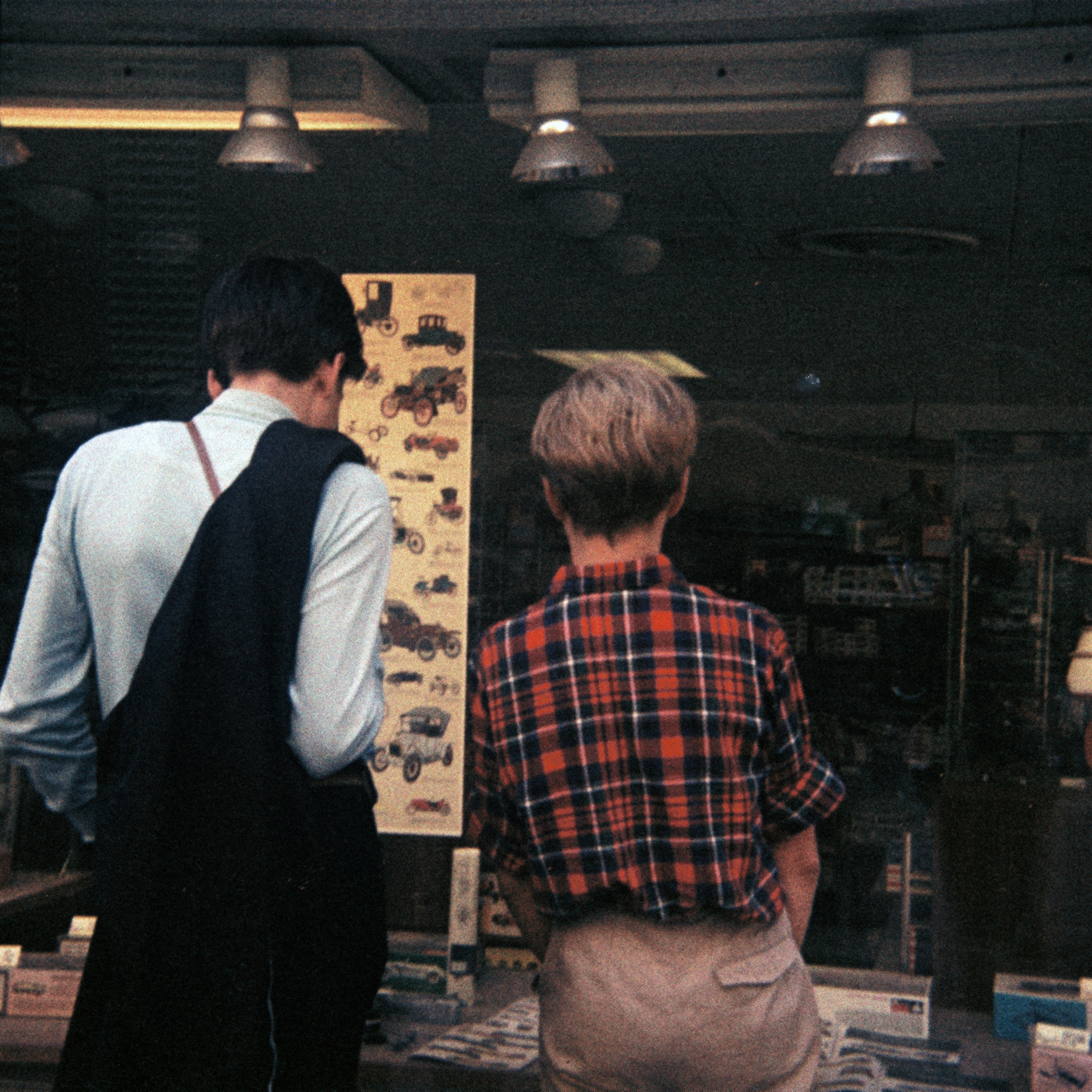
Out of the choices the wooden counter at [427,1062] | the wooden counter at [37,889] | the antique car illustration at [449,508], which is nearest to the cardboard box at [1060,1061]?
the wooden counter at [427,1062]

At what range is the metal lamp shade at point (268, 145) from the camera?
3463 mm

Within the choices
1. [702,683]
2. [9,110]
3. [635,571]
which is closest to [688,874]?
[702,683]

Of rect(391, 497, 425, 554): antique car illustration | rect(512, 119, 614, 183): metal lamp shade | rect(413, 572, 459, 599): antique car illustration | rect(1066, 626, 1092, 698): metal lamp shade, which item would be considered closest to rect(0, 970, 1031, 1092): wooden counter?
rect(1066, 626, 1092, 698): metal lamp shade

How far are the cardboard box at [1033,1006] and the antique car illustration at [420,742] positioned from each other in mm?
1727

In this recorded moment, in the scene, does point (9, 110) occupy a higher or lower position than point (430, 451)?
higher

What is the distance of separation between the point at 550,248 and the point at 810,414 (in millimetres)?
914

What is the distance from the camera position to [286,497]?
197cm

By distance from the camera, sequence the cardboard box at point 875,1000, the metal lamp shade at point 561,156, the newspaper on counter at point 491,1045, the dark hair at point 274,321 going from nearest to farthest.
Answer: the dark hair at point 274,321
the metal lamp shade at point 561,156
the newspaper on counter at point 491,1045
the cardboard box at point 875,1000

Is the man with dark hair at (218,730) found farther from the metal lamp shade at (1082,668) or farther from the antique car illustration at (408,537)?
the metal lamp shade at (1082,668)

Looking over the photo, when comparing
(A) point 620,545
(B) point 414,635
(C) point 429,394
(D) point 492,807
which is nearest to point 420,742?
(B) point 414,635

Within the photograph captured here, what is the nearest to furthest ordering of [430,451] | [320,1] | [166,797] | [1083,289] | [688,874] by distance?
[688,874] → [166,797] → [320,1] → [1083,289] → [430,451]

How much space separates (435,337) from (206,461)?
210 centimetres

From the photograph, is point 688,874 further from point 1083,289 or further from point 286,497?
point 1083,289

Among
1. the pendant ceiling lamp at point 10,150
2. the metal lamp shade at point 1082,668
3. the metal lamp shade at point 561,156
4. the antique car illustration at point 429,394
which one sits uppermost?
the pendant ceiling lamp at point 10,150
